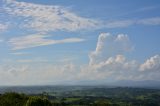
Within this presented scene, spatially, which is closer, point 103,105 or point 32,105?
point 32,105

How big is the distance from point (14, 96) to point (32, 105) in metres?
28.3

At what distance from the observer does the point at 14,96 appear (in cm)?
11031

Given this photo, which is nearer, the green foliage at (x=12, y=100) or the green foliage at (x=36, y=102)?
the green foliage at (x=36, y=102)

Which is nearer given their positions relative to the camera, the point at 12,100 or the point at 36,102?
the point at 36,102

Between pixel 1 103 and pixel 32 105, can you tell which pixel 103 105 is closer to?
pixel 32 105

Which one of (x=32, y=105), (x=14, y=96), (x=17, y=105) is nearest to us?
(x=32, y=105)

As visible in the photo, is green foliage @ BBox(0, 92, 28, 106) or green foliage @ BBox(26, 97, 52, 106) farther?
green foliage @ BBox(0, 92, 28, 106)

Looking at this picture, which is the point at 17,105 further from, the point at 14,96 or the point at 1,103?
the point at 14,96

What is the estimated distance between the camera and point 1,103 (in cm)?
10006

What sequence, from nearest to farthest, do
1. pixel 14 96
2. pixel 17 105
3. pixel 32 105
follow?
pixel 32 105 → pixel 17 105 → pixel 14 96

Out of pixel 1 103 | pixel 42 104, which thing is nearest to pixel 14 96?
pixel 1 103

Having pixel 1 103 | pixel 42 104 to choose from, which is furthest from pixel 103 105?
pixel 1 103

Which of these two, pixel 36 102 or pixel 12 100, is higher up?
pixel 12 100

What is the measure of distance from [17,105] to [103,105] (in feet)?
86.3
